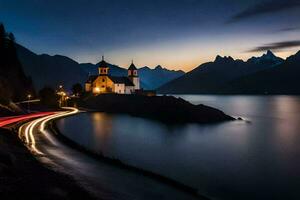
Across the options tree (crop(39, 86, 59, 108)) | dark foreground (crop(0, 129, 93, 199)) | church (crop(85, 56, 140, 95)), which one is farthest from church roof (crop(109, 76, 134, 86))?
dark foreground (crop(0, 129, 93, 199))

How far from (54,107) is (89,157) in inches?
3377

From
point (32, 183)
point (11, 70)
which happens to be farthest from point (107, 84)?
point (32, 183)

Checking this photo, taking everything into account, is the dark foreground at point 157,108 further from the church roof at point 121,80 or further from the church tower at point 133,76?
the church tower at point 133,76

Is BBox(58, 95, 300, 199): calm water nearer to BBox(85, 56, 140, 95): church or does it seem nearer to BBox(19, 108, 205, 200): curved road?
BBox(19, 108, 205, 200): curved road

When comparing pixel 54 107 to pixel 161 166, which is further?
pixel 54 107

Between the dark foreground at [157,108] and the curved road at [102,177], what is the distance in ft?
183

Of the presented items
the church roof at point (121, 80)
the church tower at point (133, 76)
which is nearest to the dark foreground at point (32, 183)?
the church roof at point (121, 80)

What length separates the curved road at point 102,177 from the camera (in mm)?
24859

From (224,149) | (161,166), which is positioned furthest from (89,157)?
(224,149)

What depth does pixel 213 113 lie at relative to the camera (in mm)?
95875

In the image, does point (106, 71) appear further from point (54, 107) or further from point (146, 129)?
point (146, 129)

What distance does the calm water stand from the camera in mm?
31031

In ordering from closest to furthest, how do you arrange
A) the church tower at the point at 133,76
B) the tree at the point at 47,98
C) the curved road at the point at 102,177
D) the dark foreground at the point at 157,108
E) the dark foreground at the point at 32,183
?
the dark foreground at the point at 32,183, the curved road at the point at 102,177, the dark foreground at the point at 157,108, the tree at the point at 47,98, the church tower at the point at 133,76

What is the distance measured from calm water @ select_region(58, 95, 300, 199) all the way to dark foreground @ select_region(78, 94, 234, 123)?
Answer: 13.4 metres
